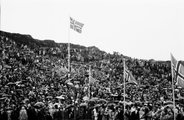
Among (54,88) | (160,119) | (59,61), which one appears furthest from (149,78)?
(160,119)

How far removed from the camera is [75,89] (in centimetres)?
4041

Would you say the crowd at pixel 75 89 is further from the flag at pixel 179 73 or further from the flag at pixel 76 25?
the flag at pixel 76 25

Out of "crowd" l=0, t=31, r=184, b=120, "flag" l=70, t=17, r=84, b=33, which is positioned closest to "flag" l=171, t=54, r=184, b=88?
"crowd" l=0, t=31, r=184, b=120

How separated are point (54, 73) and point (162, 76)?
55.9ft

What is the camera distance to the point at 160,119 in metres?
21.4

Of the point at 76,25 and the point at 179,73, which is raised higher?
the point at 76,25

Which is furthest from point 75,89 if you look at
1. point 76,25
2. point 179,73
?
point 179,73

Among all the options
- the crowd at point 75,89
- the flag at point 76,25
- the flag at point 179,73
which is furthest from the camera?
the flag at point 76,25

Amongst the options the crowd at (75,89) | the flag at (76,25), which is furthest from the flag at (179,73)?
the flag at (76,25)

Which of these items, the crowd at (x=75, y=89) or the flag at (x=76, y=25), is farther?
the flag at (x=76, y=25)

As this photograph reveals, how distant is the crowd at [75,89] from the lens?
2545 centimetres

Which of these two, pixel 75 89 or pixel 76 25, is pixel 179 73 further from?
pixel 76 25

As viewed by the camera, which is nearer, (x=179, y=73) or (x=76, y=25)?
(x=179, y=73)

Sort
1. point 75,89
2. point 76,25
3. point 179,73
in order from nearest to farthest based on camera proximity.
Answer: point 179,73 → point 75,89 → point 76,25
